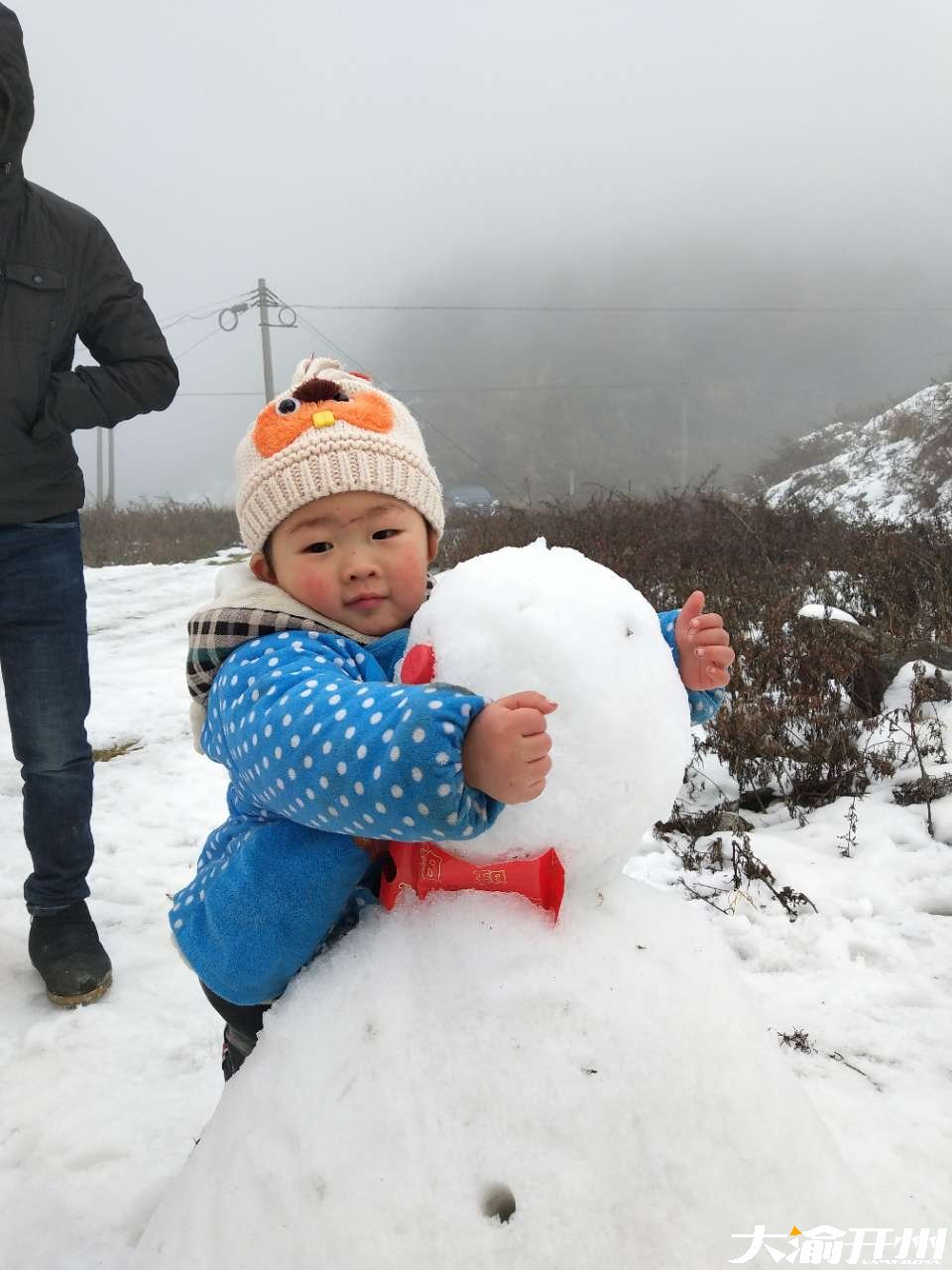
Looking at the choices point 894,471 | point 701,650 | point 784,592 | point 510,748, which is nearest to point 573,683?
point 510,748

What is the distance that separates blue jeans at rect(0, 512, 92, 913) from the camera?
6.99ft

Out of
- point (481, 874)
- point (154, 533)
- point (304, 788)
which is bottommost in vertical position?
point (154, 533)

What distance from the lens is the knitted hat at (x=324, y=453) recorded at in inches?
50.0

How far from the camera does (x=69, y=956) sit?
7.27 feet

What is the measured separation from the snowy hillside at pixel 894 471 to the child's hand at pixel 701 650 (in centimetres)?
778

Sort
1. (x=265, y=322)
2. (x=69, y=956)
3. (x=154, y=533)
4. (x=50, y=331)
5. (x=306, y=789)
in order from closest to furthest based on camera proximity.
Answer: (x=306, y=789) < (x=50, y=331) < (x=69, y=956) < (x=154, y=533) < (x=265, y=322)

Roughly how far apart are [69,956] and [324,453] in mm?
1705

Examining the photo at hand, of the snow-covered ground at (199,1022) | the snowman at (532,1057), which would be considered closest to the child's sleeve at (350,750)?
the snowman at (532,1057)

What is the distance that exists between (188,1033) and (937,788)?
280 centimetres

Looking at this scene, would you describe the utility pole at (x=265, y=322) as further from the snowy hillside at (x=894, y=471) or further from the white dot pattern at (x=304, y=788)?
the white dot pattern at (x=304, y=788)

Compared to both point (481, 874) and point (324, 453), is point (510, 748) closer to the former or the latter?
point (481, 874)

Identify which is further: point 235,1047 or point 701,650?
point 235,1047

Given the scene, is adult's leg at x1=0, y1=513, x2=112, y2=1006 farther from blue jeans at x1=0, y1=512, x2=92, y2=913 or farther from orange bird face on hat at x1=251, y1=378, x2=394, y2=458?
orange bird face on hat at x1=251, y1=378, x2=394, y2=458

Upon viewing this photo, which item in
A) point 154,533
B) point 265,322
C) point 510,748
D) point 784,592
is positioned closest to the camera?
point 510,748
